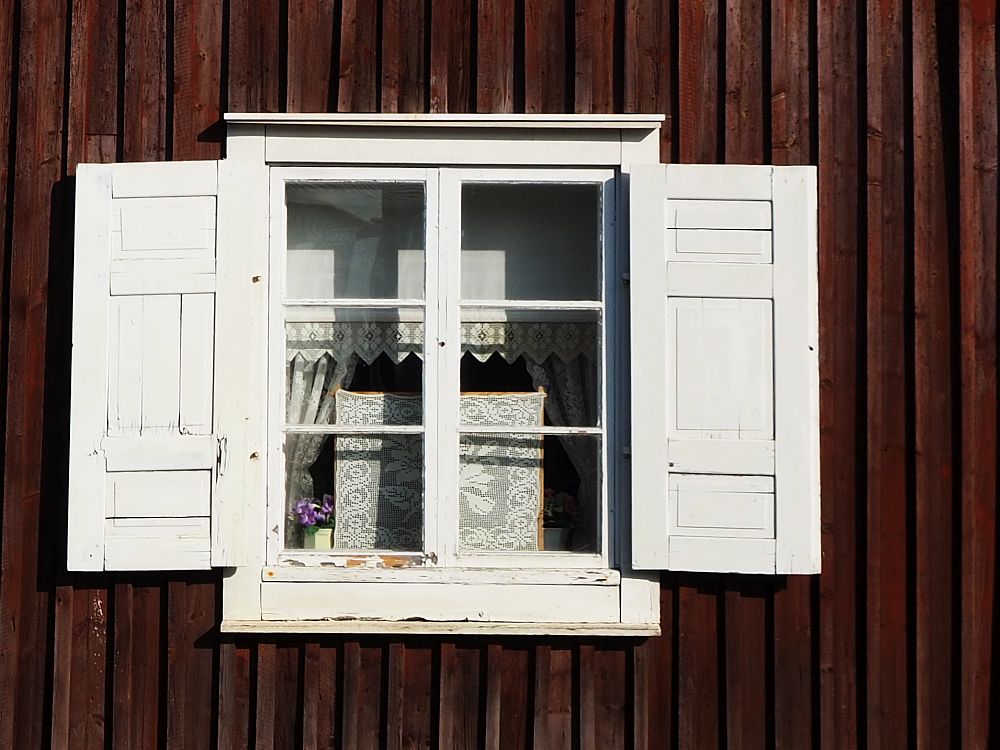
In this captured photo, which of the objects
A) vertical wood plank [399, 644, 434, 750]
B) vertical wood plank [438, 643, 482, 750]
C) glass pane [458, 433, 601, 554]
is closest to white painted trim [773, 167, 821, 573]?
glass pane [458, 433, 601, 554]

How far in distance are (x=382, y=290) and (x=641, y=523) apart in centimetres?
116

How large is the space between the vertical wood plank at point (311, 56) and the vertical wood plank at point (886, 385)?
5.84 ft

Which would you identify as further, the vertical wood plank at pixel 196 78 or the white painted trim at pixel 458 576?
the vertical wood plank at pixel 196 78

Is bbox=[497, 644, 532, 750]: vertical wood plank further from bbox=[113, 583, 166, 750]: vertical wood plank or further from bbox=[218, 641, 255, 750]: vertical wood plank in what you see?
bbox=[113, 583, 166, 750]: vertical wood plank

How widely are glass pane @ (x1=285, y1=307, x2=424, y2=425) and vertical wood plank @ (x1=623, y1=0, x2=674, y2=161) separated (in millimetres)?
1024

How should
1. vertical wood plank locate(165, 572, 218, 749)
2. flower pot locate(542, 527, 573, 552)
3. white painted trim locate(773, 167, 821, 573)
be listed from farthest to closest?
1. flower pot locate(542, 527, 573, 552)
2. vertical wood plank locate(165, 572, 218, 749)
3. white painted trim locate(773, 167, 821, 573)

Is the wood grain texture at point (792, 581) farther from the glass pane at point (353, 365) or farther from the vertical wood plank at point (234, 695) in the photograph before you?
the vertical wood plank at point (234, 695)

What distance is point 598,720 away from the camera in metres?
3.21

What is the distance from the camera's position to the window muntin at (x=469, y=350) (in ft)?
10.7

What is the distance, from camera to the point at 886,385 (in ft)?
10.7

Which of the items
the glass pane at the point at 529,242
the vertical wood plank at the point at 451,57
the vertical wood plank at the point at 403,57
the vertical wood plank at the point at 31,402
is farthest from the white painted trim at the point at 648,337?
the vertical wood plank at the point at 31,402

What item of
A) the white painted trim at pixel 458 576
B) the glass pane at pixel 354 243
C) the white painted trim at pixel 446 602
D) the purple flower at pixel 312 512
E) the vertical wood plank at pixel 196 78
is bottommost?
the white painted trim at pixel 446 602

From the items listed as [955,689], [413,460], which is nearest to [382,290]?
[413,460]

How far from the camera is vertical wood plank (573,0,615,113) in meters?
3.33
